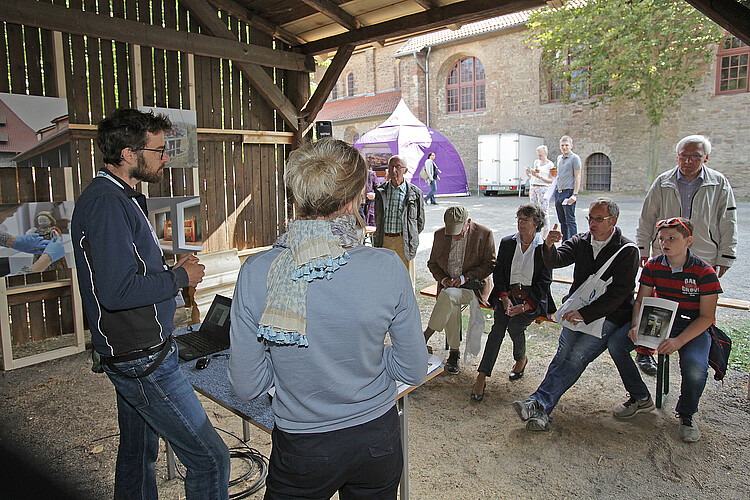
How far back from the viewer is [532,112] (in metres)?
20.5

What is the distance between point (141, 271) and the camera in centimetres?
187

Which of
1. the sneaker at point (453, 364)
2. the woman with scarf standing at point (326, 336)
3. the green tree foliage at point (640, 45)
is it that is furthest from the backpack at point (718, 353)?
the green tree foliage at point (640, 45)

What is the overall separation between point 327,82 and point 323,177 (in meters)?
5.73

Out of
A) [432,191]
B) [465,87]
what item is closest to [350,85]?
[465,87]

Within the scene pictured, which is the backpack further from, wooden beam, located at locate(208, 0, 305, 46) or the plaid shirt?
wooden beam, located at locate(208, 0, 305, 46)

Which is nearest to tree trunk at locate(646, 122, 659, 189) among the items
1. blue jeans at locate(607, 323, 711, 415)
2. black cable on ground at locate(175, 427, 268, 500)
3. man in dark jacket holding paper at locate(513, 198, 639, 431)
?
man in dark jacket holding paper at locate(513, 198, 639, 431)

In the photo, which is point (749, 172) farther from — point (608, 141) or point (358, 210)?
point (358, 210)

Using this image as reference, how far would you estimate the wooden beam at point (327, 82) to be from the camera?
647 cm

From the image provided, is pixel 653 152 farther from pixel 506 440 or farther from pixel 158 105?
pixel 506 440

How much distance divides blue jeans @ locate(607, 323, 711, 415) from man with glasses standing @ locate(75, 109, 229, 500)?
2801 mm

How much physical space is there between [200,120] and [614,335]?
16.7 ft

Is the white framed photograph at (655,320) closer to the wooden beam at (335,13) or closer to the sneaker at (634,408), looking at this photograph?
the sneaker at (634,408)

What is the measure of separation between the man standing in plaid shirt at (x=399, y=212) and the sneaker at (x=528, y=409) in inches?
112

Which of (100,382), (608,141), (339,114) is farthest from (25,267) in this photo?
(339,114)
